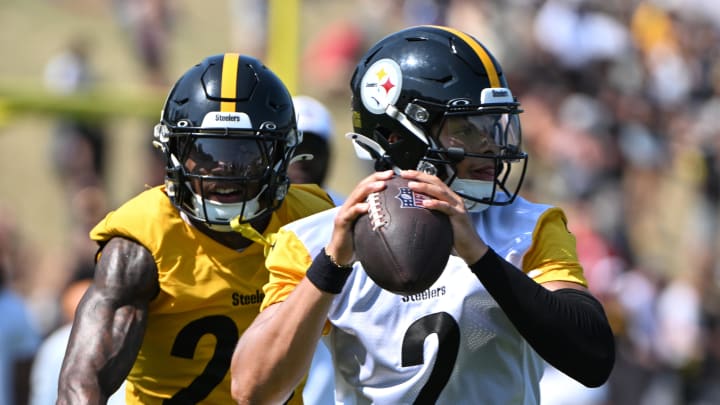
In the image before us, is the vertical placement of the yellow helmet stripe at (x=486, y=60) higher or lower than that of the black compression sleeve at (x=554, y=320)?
higher

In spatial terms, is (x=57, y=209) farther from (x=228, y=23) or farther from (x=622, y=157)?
(x=622, y=157)

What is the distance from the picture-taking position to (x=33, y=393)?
281 inches

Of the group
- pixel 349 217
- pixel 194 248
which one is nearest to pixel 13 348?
pixel 194 248

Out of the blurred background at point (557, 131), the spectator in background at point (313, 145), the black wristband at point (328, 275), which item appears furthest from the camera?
the blurred background at point (557, 131)

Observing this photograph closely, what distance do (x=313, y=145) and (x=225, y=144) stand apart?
1.84 meters

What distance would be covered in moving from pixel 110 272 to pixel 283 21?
16.6 feet

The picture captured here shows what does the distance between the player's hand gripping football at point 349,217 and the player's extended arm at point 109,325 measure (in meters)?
0.96

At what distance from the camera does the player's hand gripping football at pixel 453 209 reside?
3.11 m

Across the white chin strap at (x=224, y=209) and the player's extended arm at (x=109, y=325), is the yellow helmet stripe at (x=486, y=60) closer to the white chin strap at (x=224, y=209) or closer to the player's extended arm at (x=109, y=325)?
the white chin strap at (x=224, y=209)

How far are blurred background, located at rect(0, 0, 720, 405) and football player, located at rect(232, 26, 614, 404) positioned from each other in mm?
6421

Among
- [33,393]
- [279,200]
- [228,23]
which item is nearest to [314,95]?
[228,23]

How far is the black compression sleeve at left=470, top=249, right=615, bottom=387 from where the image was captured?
314 cm

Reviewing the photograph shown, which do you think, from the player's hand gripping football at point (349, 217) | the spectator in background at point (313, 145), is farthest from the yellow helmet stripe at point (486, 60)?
the spectator in background at point (313, 145)

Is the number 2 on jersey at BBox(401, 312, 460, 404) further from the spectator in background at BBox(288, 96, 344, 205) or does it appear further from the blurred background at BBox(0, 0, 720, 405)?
the blurred background at BBox(0, 0, 720, 405)
